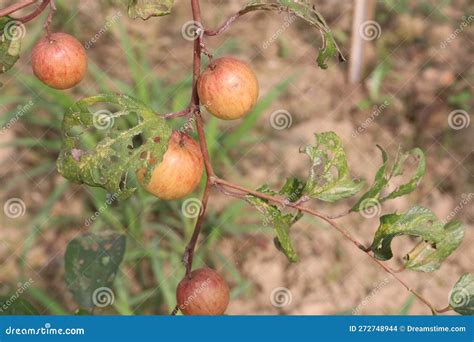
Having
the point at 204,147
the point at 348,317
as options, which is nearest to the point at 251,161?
the point at 348,317

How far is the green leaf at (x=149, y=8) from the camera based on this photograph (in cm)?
79

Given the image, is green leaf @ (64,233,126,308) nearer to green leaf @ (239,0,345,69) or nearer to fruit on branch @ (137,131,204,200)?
fruit on branch @ (137,131,204,200)

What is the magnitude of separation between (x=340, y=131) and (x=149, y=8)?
5.01 ft

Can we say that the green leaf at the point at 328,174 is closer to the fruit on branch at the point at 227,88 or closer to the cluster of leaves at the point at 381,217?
the cluster of leaves at the point at 381,217

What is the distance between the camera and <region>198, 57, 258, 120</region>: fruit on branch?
785 mm

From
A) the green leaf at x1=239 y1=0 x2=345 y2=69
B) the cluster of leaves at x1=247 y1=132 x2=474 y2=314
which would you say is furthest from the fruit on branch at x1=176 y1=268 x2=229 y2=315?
the green leaf at x1=239 y1=0 x2=345 y2=69

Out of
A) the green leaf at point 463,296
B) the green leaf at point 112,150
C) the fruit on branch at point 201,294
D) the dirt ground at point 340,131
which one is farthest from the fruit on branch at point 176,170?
the dirt ground at point 340,131

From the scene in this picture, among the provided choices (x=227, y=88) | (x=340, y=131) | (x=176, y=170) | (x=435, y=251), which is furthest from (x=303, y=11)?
(x=340, y=131)

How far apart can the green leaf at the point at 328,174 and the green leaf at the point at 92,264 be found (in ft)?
1.28

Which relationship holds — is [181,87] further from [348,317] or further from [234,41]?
[348,317]

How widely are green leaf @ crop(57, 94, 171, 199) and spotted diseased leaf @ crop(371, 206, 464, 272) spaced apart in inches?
11.6

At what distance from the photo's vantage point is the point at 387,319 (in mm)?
1168

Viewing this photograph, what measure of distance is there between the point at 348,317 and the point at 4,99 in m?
1.40

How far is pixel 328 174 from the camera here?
92cm
